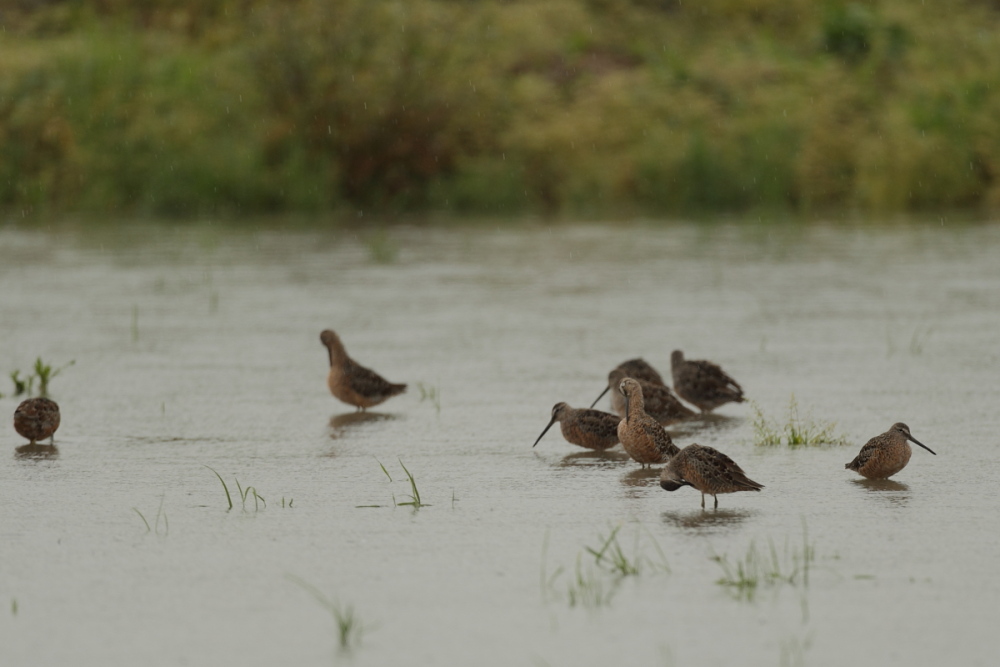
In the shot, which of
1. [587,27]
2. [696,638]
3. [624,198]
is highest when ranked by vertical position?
[587,27]

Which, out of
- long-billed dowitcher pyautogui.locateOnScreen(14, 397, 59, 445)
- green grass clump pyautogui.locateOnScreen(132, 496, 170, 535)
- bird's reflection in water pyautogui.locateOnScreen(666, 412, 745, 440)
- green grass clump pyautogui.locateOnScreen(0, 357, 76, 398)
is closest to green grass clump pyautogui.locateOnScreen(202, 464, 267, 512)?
green grass clump pyautogui.locateOnScreen(132, 496, 170, 535)

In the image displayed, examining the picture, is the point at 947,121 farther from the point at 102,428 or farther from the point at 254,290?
the point at 102,428

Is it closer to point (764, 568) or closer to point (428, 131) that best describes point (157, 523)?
point (764, 568)

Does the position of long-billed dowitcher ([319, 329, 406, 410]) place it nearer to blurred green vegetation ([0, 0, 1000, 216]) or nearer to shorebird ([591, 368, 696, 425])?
shorebird ([591, 368, 696, 425])

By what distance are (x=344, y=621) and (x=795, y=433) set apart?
12.6 ft

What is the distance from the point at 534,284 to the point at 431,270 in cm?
202

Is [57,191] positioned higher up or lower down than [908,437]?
higher up

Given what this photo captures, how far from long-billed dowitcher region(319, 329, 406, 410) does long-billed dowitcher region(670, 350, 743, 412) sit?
1.73 m

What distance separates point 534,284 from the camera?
1802 centimetres

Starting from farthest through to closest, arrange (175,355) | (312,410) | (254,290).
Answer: (254,290)
(175,355)
(312,410)

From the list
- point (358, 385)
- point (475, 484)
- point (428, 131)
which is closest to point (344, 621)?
point (475, 484)

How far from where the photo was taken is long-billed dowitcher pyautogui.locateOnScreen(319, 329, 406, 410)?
9906 mm

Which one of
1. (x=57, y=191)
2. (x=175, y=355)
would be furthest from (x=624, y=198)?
(x=175, y=355)

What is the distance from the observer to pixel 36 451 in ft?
27.7
